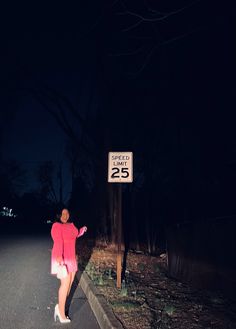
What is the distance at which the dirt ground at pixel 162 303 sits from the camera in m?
5.77

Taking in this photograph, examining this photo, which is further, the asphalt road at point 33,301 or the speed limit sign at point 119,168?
the speed limit sign at point 119,168

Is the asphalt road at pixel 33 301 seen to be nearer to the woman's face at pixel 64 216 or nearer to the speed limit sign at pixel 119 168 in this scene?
the woman's face at pixel 64 216

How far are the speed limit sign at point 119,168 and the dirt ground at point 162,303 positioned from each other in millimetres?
2369

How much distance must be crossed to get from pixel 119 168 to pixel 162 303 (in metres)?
3.03

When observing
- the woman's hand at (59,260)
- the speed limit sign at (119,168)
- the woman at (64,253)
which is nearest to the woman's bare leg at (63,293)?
the woman at (64,253)

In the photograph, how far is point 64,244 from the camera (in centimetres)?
599

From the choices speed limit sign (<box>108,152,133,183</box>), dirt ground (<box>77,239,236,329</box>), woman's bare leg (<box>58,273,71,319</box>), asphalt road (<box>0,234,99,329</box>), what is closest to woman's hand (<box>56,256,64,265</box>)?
woman's bare leg (<box>58,273,71,319</box>)

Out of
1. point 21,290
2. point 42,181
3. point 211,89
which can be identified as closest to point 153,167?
point 211,89

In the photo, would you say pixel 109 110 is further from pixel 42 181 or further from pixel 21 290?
pixel 42 181

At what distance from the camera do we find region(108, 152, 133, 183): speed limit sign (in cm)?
843

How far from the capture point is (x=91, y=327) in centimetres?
585

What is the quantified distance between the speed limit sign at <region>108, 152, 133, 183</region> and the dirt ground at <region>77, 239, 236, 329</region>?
2369 millimetres

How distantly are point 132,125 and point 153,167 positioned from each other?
217 cm

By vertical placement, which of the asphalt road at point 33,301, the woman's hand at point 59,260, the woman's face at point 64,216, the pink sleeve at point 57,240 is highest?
the woman's face at point 64,216
